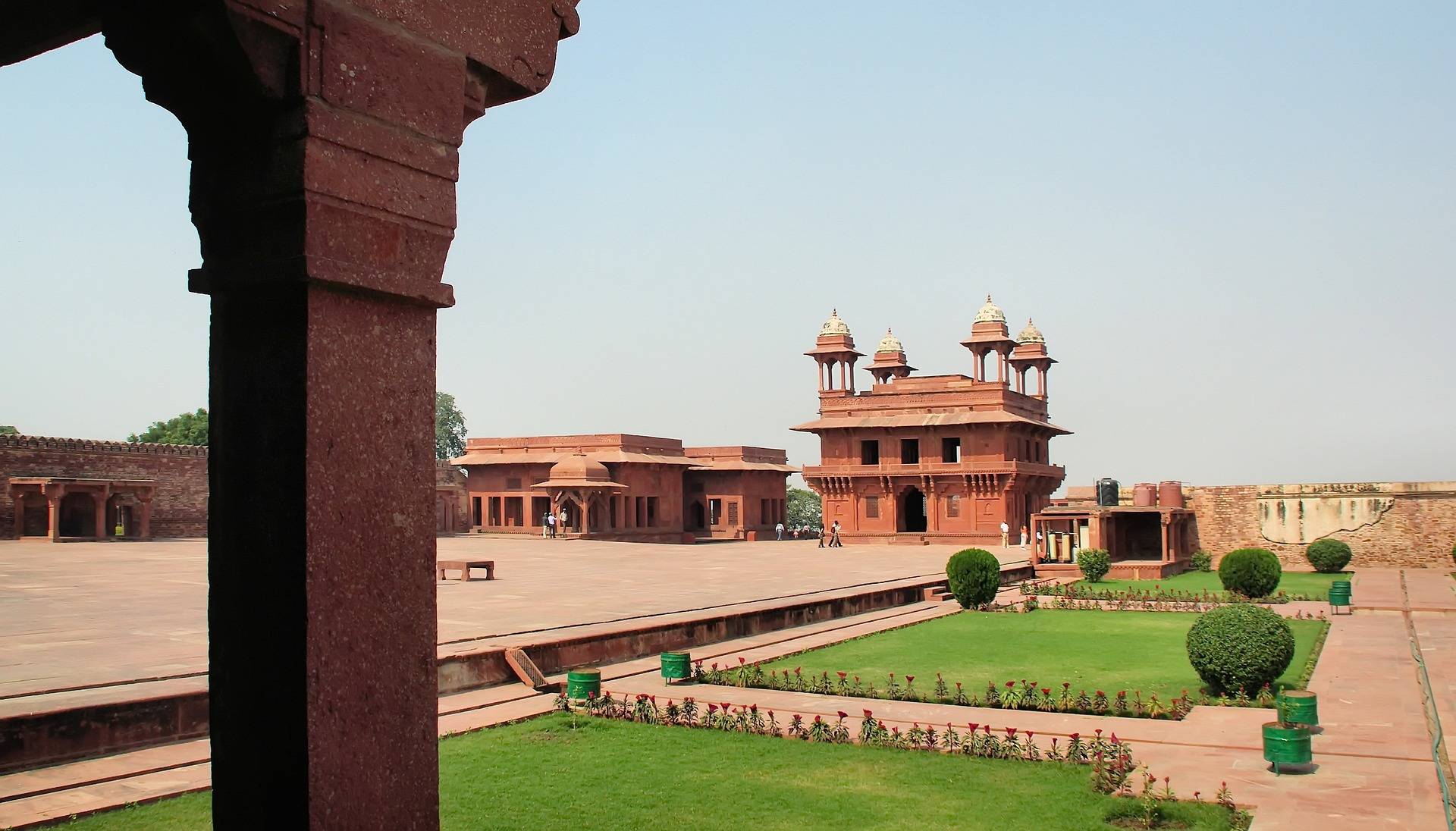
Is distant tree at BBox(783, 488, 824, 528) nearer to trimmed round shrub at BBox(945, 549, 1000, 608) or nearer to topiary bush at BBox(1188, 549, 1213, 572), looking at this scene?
topiary bush at BBox(1188, 549, 1213, 572)

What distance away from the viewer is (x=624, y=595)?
1741cm

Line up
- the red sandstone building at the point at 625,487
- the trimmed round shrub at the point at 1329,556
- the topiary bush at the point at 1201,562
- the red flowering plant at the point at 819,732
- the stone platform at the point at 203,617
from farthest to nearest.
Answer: the red sandstone building at the point at 625,487
the topiary bush at the point at 1201,562
the trimmed round shrub at the point at 1329,556
the red flowering plant at the point at 819,732
the stone platform at the point at 203,617

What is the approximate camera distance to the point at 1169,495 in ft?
104

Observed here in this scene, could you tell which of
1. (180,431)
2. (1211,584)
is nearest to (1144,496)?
(1211,584)

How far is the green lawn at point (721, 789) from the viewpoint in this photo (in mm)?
6168

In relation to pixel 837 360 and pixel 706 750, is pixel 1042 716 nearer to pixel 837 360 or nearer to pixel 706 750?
pixel 706 750

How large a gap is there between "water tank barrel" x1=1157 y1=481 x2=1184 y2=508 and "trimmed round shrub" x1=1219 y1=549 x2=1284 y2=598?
37.0 ft

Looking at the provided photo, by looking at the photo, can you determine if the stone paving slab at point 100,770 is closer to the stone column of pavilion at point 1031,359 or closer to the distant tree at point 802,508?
the stone column of pavilion at point 1031,359

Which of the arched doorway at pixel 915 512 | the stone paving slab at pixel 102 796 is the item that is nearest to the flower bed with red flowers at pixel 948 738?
the stone paving slab at pixel 102 796

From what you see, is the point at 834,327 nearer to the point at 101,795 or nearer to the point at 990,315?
the point at 990,315

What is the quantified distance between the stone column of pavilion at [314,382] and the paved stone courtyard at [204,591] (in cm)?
20

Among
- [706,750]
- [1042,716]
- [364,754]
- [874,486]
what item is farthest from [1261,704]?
[874,486]

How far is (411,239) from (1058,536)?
2716 centimetres

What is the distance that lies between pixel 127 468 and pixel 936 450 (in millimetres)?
25504
